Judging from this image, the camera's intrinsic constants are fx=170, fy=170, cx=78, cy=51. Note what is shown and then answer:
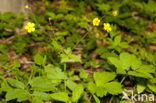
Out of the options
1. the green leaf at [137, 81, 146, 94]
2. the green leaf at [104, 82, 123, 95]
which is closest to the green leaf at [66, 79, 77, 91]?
the green leaf at [104, 82, 123, 95]

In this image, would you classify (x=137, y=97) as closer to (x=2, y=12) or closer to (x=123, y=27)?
(x=123, y=27)

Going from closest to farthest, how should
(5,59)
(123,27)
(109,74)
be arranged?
(109,74), (5,59), (123,27)

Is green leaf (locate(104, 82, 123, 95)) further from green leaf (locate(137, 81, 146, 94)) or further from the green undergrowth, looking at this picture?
green leaf (locate(137, 81, 146, 94))

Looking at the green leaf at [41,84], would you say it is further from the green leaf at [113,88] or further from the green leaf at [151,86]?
the green leaf at [151,86]

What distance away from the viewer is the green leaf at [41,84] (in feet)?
4.70

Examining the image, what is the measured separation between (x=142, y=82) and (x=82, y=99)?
25.8 inches

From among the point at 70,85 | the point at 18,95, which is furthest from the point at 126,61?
the point at 18,95

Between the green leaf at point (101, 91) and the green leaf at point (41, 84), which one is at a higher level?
the green leaf at point (41, 84)

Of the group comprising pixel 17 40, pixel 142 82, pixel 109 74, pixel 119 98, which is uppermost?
pixel 17 40

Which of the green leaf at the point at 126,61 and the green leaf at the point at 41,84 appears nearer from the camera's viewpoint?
the green leaf at the point at 41,84

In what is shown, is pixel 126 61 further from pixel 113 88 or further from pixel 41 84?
pixel 41 84

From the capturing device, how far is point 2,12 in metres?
2.53

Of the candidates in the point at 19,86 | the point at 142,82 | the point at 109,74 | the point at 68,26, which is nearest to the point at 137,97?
the point at 142,82

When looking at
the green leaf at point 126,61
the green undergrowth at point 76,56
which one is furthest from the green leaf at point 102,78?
the green leaf at point 126,61
